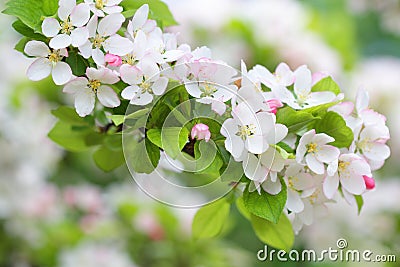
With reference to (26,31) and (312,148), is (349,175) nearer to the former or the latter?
(312,148)

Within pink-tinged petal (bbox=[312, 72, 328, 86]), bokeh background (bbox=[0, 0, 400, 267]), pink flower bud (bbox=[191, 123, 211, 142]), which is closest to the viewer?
pink flower bud (bbox=[191, 123, 211, 142])

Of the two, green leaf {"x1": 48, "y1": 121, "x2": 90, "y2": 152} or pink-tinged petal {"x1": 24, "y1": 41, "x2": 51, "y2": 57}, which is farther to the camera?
green leaf {"x1": 48, "y1": 121, "x2": 90, "y2": 152}

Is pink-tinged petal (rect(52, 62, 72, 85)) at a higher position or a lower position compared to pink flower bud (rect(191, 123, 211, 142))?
higher

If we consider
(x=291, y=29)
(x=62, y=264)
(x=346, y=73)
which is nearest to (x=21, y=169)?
(x=62, y=264)

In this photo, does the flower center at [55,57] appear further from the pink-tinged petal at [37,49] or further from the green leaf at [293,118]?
Result: the green leaf at [293,118]

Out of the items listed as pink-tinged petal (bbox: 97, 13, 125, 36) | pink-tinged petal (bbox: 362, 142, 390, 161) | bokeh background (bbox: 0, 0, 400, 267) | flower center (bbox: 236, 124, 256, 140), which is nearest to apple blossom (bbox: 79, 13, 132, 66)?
pink-tinged petal (bbox: 97, 13, 125, 36)

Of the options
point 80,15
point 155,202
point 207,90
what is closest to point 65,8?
point 80,15

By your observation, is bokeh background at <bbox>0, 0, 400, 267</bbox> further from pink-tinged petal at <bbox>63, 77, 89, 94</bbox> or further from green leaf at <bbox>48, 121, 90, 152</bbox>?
pink-tinged petal at <bbox>63, 77, 89, 94</bbox>

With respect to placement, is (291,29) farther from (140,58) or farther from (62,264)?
(140,58)
